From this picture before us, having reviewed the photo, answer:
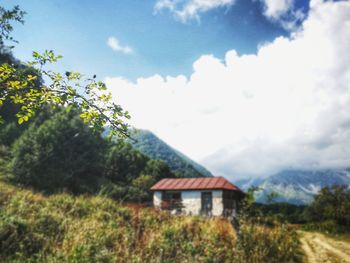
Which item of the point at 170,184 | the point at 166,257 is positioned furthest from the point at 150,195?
the point at 166,257

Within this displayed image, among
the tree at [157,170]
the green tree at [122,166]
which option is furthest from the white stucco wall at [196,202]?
the green tree at [122,166]

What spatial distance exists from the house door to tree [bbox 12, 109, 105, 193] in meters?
14.9

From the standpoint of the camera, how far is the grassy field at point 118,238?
22.5 feet

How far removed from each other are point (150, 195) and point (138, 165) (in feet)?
40.5

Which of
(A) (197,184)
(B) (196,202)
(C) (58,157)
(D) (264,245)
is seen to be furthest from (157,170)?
(D) (264,245)

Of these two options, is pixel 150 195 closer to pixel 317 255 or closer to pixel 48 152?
pixel 48 152

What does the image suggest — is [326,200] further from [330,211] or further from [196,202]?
[196,202]

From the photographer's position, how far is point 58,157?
35.6 m

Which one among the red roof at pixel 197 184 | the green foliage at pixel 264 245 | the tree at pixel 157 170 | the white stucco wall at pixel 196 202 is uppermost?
the tree at pixel 157 170

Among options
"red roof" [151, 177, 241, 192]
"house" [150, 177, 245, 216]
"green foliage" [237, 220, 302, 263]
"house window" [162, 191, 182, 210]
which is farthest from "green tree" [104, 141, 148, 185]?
"green foliage" [237, 220, 302, 263]

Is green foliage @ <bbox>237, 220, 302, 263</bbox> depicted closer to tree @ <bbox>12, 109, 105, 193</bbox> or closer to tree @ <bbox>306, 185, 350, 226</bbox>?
tree @ <bbox>12, 109, 105, 193</bbox>

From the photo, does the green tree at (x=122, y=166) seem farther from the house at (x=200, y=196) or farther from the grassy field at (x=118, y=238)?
the grassy field at (x=118, y=238)

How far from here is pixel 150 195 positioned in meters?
43.8

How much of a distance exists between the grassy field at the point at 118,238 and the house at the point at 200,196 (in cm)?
1822
